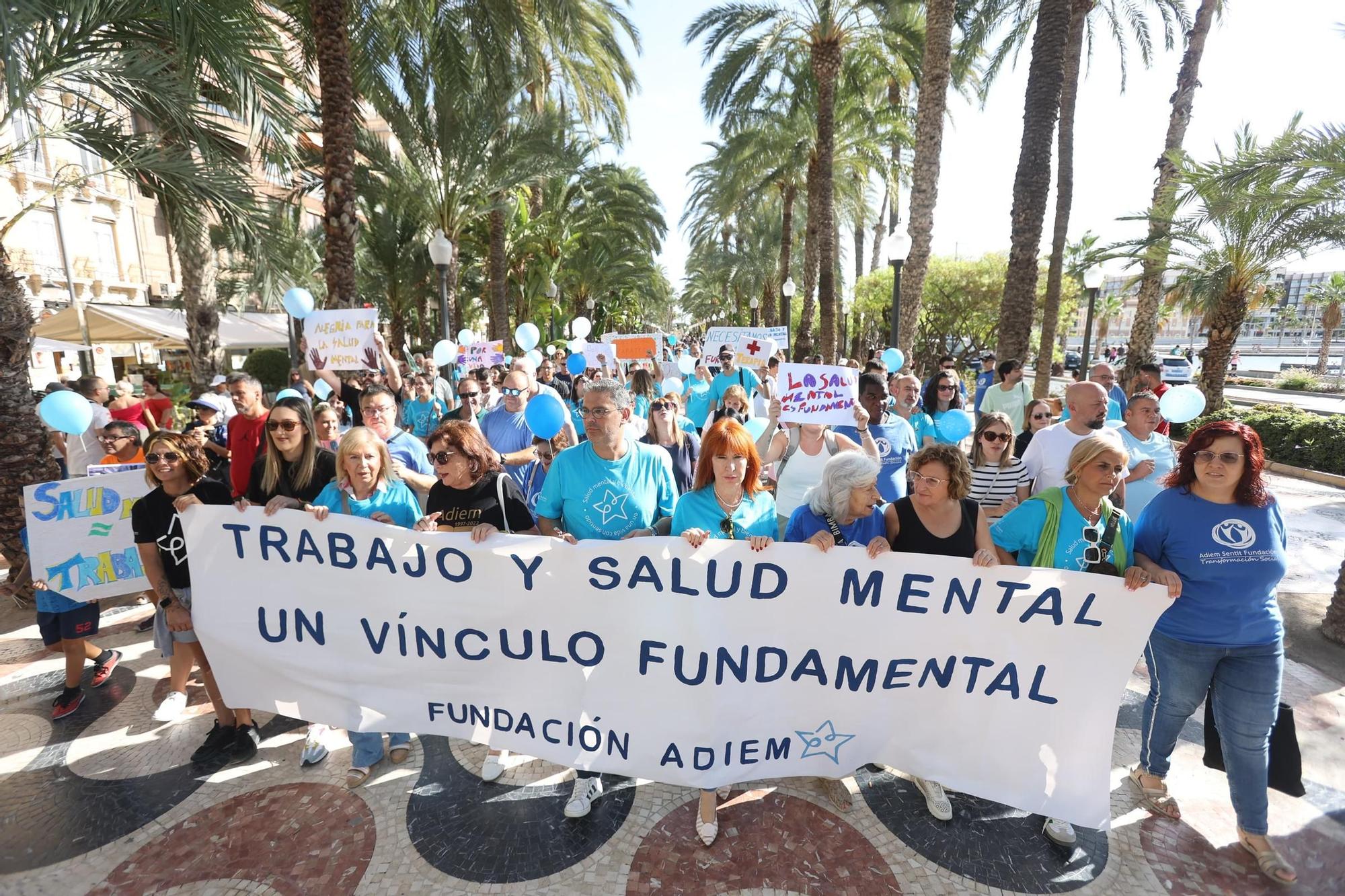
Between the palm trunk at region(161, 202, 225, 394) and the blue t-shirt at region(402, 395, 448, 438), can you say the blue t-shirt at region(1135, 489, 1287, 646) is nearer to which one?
the blue t-shirt at region(402, 395, 448, 438)

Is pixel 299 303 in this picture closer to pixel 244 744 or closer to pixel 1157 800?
pixel 244 744

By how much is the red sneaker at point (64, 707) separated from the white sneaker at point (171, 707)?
0.49 m

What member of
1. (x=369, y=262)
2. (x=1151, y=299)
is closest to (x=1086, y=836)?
(x=1151, y=299)

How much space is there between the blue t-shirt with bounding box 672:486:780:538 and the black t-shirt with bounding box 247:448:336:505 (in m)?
1.85

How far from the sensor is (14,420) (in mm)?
4879

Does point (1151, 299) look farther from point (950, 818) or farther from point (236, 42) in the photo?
point (236, 42)

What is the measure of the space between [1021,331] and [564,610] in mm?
9301

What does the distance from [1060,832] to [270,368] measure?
21.5m

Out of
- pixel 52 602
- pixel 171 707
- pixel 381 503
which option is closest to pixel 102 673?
pixel 52 602

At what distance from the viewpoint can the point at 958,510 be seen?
2645 mm

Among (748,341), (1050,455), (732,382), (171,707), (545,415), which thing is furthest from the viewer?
(748,341)

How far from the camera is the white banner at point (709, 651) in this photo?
2.51m

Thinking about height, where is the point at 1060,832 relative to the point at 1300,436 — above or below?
below

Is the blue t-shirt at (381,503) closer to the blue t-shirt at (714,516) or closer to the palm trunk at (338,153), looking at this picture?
the blue t-shirt at (714,516)
